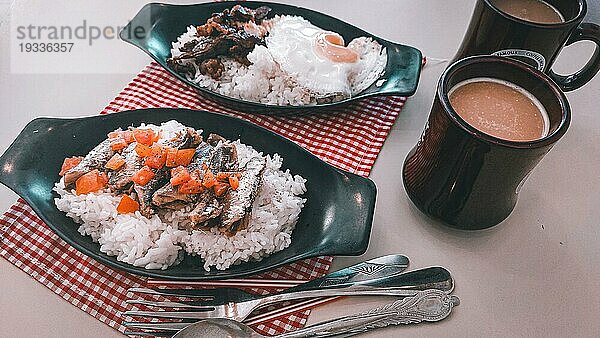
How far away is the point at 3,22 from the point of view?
1.71 m

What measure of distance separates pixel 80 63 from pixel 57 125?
1.36 feet

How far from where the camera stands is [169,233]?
110 centimetres

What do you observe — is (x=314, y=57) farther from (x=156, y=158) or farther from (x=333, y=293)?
(x=333, y=293)

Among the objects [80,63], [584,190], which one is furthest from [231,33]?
[584,190]

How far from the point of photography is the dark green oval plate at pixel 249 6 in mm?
1443

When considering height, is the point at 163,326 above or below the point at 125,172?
below

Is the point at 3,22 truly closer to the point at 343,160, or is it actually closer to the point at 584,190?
the point at 343,160

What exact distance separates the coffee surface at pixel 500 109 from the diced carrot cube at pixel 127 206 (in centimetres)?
67

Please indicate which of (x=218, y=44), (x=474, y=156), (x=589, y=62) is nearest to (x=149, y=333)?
(x=474, y=156)

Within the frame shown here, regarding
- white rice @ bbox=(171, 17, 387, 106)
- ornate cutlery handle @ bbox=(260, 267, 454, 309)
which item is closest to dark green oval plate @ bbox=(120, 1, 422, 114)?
white rice @ bbox=(171, 17, 387, 106)

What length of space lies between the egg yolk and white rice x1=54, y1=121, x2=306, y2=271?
0.49 metres

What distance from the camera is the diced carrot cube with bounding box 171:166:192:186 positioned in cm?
112

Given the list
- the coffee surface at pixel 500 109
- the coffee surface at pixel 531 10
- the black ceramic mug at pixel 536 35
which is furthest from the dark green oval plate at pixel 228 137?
the coffee surface at pixel 531 10

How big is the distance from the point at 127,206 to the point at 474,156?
68cm
